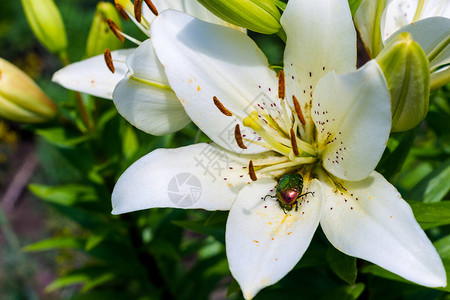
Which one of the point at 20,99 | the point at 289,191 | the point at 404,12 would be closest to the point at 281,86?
the point at 289,191

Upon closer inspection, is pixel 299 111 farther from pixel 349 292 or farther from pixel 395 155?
pixel 349 292

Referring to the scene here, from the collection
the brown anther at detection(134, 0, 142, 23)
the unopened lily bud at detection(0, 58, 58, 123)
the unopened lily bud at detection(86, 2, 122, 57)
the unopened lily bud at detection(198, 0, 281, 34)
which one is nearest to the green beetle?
the unopened lily bud at detection(198, 0, 281, 34)

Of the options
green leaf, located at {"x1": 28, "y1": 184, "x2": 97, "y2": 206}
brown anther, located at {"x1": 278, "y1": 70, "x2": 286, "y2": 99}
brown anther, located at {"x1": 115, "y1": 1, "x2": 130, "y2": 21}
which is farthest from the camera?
green leaf, located at {"x1": 28, "y1": 184, "x2": 97, "y2": 206}

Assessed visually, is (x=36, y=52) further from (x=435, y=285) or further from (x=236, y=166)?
(x=435, y=285)

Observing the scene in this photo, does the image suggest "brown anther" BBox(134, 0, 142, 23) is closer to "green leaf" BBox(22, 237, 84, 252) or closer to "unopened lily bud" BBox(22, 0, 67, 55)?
"unopened lily bud" BBox(22, 0, 67, 55)

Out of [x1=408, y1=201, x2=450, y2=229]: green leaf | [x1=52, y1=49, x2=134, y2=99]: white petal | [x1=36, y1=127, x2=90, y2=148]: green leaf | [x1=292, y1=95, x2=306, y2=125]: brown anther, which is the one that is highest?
[x1=52, y1=49, x2=134, y2=99]: white petal

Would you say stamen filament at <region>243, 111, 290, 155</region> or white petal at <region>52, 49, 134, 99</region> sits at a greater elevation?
white petal at <region>52, 49, 134, 99</region>
